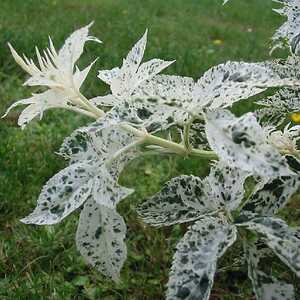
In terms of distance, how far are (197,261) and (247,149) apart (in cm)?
18

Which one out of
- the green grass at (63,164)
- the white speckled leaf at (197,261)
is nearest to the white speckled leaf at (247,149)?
the white speckled leaf at (197,261)

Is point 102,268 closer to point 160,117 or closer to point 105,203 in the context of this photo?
point 105,203

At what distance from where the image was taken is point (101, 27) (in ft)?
15.6

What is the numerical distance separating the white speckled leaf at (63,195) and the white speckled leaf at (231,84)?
0.20 m

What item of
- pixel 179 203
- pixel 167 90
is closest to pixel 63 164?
pixel 179 203

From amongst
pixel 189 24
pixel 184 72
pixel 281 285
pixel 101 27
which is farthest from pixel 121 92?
pixel 189 24

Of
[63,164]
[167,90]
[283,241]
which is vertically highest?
[167,90]

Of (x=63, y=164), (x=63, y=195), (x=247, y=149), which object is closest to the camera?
(x=247, y=149)

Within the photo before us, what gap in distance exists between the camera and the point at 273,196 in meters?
0.95

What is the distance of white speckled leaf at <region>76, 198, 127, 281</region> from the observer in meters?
0.94

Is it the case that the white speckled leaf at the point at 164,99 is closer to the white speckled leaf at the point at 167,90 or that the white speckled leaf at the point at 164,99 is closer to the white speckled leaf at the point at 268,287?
the white speckled leaf at the point at 167,90

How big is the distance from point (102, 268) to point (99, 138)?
0.20 meters

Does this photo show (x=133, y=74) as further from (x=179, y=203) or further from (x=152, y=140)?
(x=179, y=203)

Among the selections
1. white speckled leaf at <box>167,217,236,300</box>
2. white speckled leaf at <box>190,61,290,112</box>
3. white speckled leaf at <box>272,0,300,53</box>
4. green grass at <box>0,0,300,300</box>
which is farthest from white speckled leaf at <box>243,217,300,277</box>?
green grass at <box>0,0,300,300</box>
